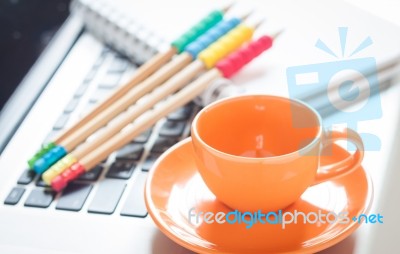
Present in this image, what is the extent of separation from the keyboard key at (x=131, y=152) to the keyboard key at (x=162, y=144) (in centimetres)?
1

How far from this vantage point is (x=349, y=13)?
619 millimetres

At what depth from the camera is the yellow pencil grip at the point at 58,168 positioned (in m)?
0.45

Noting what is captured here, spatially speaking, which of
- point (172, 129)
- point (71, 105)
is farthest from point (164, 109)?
point (71, 105)

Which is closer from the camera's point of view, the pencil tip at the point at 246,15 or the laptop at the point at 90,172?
the laptop at the point at 90,172

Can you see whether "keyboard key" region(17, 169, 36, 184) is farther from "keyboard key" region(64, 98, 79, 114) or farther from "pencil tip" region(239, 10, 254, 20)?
"pencil tip" region(239, 10, 254, 20)

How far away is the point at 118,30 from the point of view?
638 millimetres

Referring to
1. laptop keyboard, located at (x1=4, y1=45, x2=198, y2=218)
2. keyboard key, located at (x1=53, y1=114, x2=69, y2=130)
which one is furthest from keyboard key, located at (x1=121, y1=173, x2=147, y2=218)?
keyboard key, located at (x1=53, y1=114, x2=69, y2=130)

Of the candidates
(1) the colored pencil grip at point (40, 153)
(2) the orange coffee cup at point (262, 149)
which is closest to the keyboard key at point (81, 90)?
(1) the colored pencil grip at point (40, 153)

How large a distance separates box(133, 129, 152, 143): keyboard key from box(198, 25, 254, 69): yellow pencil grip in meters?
0.09

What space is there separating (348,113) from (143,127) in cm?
19

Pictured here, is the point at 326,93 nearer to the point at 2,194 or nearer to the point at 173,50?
the point at 173,50

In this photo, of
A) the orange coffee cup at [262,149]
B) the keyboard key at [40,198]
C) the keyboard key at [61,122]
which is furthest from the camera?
the keyboard key at [61,122]

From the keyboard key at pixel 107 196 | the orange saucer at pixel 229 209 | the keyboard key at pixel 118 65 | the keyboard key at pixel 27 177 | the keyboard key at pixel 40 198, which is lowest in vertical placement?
the keyboard key at pixel 27 177

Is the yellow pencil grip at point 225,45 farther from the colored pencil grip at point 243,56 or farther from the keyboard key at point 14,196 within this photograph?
the keyboard key at point 14,196
